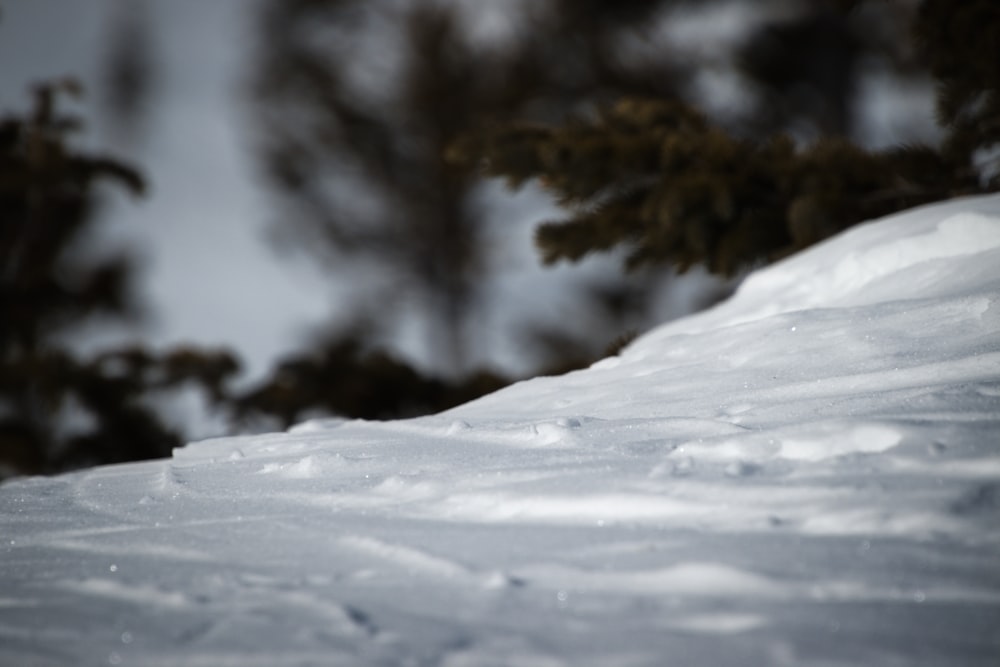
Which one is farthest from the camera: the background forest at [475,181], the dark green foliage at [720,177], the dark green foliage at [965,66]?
the background forest at [475,181]

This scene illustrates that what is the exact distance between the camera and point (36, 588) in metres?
1.31

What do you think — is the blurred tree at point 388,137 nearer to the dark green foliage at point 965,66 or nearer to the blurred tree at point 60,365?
the blurred tree at point 60,365

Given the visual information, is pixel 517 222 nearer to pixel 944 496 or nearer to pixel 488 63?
pixel 488 63

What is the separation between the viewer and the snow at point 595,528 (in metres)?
1.06

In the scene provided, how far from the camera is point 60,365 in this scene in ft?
14.1

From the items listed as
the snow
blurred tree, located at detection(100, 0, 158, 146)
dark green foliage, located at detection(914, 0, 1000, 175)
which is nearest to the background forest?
dark green foliage, located at detection(914, 0, 1000, 175)

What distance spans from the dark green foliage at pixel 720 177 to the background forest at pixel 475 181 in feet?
0.04

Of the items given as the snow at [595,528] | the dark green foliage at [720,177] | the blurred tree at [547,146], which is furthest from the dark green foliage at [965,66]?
the snow at [595,528]

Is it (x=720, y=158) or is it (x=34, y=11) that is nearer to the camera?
(x=720, y=158)

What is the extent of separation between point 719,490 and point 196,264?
21.2 meters

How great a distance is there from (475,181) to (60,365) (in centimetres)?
634

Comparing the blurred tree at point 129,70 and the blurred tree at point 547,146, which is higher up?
the blurred tree at point 129,70

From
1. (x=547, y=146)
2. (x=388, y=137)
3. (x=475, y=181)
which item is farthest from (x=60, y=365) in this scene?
(x=388, y=137)

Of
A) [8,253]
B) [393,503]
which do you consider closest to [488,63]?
[8,253]
